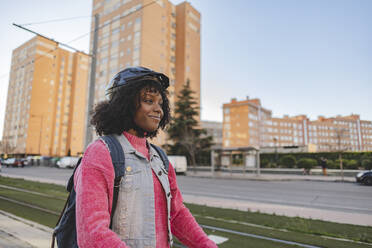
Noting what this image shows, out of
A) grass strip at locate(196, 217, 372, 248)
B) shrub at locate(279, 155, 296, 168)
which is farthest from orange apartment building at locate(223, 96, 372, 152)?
grass strip at locate(196, 217, 372, 248)

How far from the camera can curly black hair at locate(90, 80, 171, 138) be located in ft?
4.44

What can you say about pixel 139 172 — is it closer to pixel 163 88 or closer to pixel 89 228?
pixel 89 228

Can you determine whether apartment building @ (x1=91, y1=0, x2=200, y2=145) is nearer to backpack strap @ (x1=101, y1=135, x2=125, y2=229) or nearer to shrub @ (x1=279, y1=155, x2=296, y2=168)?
shrub @ (x1=279, y1=155, x2=296, y2=168)

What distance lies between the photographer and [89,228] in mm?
1015

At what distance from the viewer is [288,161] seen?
29219 millimetres

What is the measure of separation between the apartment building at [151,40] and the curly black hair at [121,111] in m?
45.2

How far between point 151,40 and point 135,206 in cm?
5105

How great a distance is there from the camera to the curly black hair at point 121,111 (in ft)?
4.44

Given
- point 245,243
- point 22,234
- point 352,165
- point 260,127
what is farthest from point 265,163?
point 260,127

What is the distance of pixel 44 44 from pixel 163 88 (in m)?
80.9

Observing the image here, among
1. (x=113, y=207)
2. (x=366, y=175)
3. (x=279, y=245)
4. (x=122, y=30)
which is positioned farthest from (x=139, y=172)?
(x=122, y=30)

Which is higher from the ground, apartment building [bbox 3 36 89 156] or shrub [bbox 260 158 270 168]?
apartment building [bbox 3 36 89 156]

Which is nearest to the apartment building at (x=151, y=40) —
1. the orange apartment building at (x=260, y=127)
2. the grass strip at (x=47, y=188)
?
the grass strip at (x=47, y=188)

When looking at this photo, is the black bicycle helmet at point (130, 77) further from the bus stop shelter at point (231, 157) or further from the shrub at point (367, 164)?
the shrub at point (367, 164)
